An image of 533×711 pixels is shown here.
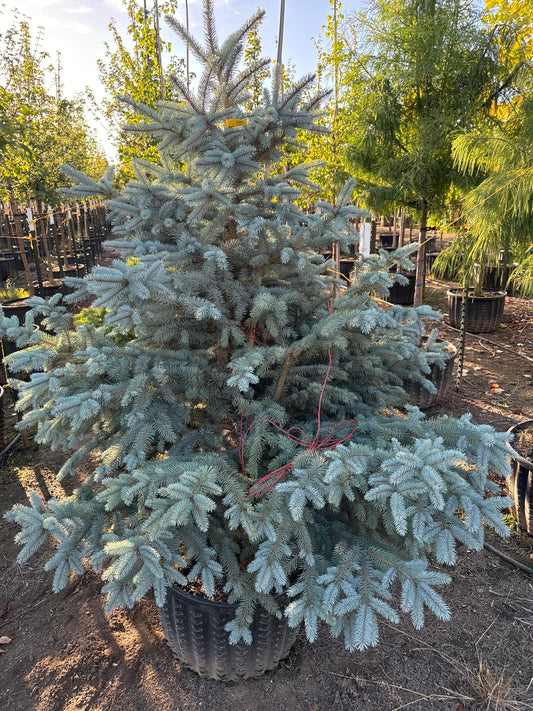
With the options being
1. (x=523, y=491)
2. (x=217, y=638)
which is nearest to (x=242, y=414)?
(x=217, y=638)

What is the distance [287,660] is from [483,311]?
628 cm

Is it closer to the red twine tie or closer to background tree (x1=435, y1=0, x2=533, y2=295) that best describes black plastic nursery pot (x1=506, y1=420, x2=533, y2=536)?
background tree (x1=435, y1=0, x2=533, y2=295)

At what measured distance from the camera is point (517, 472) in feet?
9.94

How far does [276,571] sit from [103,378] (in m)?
1.22

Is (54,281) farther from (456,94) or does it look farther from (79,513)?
(79,513)

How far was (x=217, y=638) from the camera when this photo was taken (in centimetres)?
192

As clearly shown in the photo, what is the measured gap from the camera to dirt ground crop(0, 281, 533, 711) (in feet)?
6.66

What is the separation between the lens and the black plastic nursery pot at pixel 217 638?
1872mm

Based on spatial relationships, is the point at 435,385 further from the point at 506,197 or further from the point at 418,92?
the point at 418,92

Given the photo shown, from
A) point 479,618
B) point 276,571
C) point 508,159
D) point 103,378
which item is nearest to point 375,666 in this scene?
point 479,618

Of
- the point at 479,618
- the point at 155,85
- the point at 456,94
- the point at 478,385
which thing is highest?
the point at 155,85

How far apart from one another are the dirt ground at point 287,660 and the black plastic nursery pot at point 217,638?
4.5 inches

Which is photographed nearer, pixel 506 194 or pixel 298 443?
pixel 298 443

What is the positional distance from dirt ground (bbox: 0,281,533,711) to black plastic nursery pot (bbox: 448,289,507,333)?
15.7 feet
